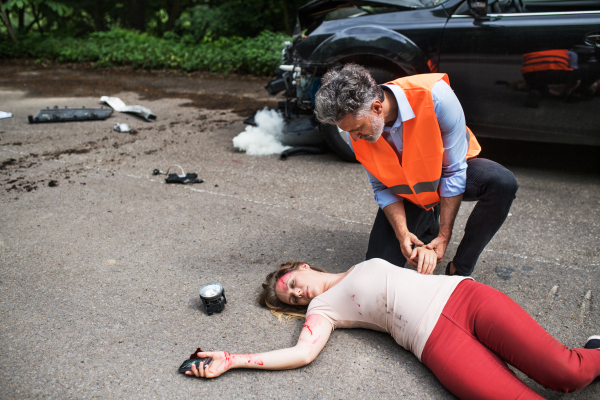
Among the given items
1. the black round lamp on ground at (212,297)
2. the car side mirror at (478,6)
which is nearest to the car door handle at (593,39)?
the car side mirror at (478,6)

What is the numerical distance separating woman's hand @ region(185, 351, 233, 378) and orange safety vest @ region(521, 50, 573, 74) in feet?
11.2

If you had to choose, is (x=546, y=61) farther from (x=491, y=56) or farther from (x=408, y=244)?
(x=408, y=244)

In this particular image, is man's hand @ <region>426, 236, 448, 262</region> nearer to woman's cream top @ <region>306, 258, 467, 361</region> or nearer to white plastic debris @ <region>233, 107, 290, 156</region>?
woman's cream top @ <region>306, 258, 467, 361</region>

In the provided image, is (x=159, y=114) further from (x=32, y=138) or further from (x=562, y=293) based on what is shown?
(x=562, y=293)

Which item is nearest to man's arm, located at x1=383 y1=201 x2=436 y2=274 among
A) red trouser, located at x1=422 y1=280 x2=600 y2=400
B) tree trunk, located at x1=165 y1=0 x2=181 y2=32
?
red trouser, located at x1=422 y1=280 x2=600 y2=400

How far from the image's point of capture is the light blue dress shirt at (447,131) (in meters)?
2.26

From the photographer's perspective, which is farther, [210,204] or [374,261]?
[210,204]

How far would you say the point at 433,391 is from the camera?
76.6 inches

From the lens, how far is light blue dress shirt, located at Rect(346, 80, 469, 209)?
226 centimetres

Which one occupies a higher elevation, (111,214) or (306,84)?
(306,84)

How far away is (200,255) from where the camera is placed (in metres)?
3.03

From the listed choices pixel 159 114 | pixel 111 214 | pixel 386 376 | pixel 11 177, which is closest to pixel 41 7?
pixel 159 114

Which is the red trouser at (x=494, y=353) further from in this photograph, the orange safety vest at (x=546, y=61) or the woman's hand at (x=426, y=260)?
the orange safety vest at (x=546, y=61)

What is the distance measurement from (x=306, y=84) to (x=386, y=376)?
333 cm
